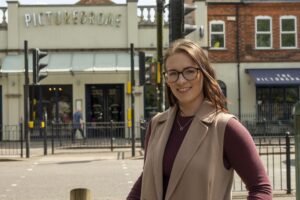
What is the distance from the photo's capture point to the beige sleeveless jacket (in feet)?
9.61

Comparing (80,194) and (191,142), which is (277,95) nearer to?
(80,194)

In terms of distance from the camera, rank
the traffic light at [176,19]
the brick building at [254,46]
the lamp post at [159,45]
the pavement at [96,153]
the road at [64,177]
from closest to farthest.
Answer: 1. the traffic light at [176,19]
2. the road at [64,177]
3. the lamp post at [159,45]
4. the pavement at [96,153]
5. the brick building at [254,46]

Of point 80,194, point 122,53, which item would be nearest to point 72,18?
point 122,53

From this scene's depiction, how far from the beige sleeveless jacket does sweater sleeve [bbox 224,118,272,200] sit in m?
0.04

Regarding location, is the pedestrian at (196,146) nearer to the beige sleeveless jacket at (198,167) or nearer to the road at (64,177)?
the beige sleeveless jacket at (198,167)

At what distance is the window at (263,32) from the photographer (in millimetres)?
32125

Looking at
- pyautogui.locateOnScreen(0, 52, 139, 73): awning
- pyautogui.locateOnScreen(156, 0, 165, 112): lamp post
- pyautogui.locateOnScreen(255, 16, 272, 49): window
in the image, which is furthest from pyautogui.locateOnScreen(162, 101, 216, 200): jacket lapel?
pyautogui.locateOnScreen(255, 16, 272, 49): window

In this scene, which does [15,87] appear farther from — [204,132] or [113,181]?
[204,132]

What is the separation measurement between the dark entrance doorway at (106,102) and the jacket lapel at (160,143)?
2773 cm

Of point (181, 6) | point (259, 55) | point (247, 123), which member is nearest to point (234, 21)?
point (259, 55)

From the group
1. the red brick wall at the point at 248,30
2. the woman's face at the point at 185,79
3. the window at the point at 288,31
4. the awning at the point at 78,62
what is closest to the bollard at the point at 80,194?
the woman's face at the point at 185,79

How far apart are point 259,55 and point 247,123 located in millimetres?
6061

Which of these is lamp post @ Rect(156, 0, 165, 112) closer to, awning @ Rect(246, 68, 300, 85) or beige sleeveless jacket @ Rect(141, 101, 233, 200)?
beige sleeveless jacket @ Rect(141, 101, 233, 200)

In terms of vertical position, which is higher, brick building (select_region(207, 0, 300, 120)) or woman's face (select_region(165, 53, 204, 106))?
brick building (select_region(207, 0, 300, 120))
